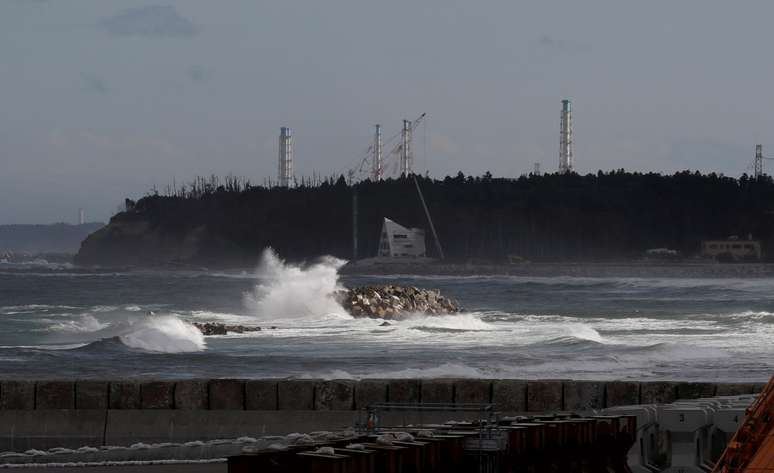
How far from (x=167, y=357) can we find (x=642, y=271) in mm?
131443

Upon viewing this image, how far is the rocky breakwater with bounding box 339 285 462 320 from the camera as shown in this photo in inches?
2152

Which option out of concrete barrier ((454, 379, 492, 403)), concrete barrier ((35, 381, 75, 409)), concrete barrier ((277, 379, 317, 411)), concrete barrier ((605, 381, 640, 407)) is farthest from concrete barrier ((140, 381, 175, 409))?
concrete barrier ((605, 381, 640, 407))

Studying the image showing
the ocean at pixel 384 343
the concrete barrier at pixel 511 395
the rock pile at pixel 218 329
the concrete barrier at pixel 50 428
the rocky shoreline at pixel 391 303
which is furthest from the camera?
the rocky shoreline at pixel 391 303

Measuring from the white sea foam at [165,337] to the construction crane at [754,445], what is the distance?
26.5m

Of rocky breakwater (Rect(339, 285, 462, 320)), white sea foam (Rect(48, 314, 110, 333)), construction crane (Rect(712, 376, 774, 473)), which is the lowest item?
white sea foam (Rect(48, 314, 110, 333))

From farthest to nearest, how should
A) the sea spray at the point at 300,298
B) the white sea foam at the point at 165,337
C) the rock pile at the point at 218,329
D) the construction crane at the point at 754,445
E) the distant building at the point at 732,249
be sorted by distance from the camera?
the distant building at the point at 732,249
the sea spray at the point at 300,298
the rock pile at the point at 218,329
the white sea foam at the point at 165,337
the construction crane at the point at 754,445

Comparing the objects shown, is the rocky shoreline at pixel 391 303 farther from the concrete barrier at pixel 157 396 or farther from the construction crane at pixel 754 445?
the construction crane at pixel 754 445

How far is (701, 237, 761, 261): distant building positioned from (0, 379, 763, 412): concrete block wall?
532 feet

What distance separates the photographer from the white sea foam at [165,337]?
3527 cm

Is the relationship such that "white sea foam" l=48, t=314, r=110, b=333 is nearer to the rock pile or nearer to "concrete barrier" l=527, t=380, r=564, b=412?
the rock pile

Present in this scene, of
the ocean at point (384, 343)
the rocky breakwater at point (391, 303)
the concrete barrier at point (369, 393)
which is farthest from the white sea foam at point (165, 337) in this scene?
the concrete barrier at point (369, 393)

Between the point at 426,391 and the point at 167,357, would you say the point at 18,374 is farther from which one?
the point at 426,391

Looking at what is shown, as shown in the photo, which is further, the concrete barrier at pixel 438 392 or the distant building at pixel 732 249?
the distant building at pixel 732 249

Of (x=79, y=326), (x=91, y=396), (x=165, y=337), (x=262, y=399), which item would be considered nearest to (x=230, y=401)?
(x=262, y=399)
